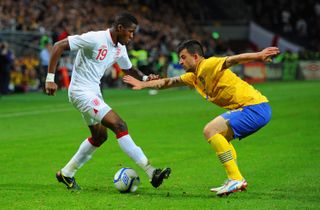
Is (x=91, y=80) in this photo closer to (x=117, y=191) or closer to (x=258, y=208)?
(x=117, y=191)

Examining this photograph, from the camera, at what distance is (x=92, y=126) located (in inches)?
415

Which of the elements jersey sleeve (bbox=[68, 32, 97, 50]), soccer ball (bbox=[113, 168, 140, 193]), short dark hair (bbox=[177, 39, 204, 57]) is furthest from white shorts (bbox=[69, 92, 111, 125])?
short dark hair (bbox=[177, 39, 204, 57])

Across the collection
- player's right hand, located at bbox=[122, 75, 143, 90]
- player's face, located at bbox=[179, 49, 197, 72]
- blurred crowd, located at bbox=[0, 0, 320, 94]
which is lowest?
blurred crowd, located at bbox=[0, 0, 320, 94]

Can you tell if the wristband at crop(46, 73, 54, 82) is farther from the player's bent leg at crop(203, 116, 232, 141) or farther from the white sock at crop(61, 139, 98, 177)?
the player's bent leg at crop(203, 116, 232, 141)

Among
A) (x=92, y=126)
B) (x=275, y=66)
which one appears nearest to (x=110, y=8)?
(x=275, y=66)

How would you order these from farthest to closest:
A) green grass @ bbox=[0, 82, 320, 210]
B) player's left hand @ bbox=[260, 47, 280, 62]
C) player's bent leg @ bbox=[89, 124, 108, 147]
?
player's bent leg @ bbox=[89, 124, 108, 147] → green grass @ bbox=[0, 82, 320, 210] → player's left hand @ bbox=[260, 47, 280, 62]

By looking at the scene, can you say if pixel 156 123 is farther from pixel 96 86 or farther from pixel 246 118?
pixel 246 118

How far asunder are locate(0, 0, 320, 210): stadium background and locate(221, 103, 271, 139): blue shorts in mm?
814

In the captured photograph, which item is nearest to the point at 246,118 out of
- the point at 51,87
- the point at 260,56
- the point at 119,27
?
the point at 260,56

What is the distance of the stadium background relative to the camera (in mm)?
9841

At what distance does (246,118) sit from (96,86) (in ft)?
6.80

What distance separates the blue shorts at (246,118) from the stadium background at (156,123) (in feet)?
2.67

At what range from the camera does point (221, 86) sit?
32.2 ft

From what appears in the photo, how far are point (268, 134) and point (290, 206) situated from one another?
28.7 feet
